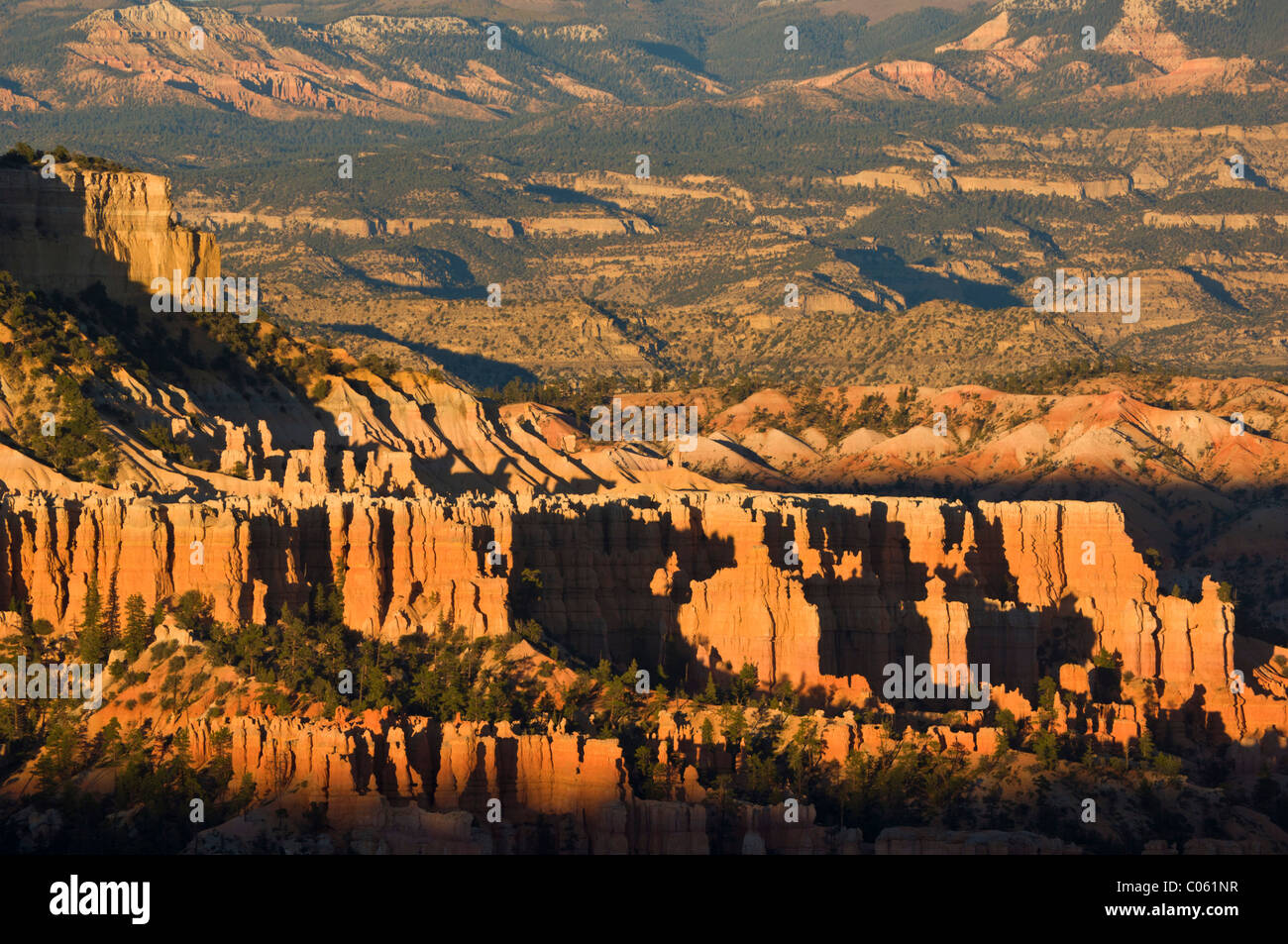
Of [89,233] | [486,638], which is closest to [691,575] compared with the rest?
[486,638]

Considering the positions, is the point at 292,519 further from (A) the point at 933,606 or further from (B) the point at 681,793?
(A) the point at 933,606

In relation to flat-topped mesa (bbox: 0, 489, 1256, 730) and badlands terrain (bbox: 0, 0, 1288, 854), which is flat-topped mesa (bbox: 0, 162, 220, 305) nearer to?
badlands terrain (bbox: 0, 0, 1288, 854)

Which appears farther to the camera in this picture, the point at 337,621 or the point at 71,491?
the point at 71,491

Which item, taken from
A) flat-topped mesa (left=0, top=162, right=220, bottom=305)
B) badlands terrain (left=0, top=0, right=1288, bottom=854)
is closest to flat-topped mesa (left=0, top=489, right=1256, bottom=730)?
badlands terrain (left=0, top=0, right=1288, bottom=854)
